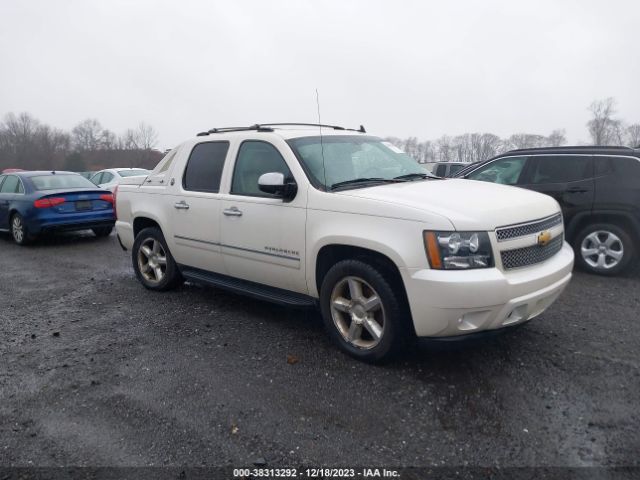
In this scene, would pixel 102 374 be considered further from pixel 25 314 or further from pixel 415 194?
pixel 415 194

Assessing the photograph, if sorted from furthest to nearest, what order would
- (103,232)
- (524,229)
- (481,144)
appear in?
(481,144), (103,232), (524,229)

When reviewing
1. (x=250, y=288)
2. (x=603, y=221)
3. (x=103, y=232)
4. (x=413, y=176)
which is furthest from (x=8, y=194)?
(x=603, y=221)

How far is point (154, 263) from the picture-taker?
5.79 m

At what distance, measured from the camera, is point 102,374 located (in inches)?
145

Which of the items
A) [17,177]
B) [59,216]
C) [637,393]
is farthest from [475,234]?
[17,177]

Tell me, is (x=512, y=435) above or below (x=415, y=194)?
below

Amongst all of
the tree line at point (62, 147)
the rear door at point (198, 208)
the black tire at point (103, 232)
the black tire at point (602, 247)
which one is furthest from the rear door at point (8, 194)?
the tree line at point (62, 147)

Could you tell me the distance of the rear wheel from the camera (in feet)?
31.1

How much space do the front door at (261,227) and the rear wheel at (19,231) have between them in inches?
268

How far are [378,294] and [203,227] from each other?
212cm

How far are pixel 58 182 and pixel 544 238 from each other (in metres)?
9.58

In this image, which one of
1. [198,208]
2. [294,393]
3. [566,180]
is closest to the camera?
[294,393]

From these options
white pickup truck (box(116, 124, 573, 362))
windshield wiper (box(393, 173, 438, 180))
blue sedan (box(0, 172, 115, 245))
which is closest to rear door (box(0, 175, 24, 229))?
blue sedan (box(0, 172, 115, 245))

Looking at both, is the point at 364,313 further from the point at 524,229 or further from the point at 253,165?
the point at 253,165
